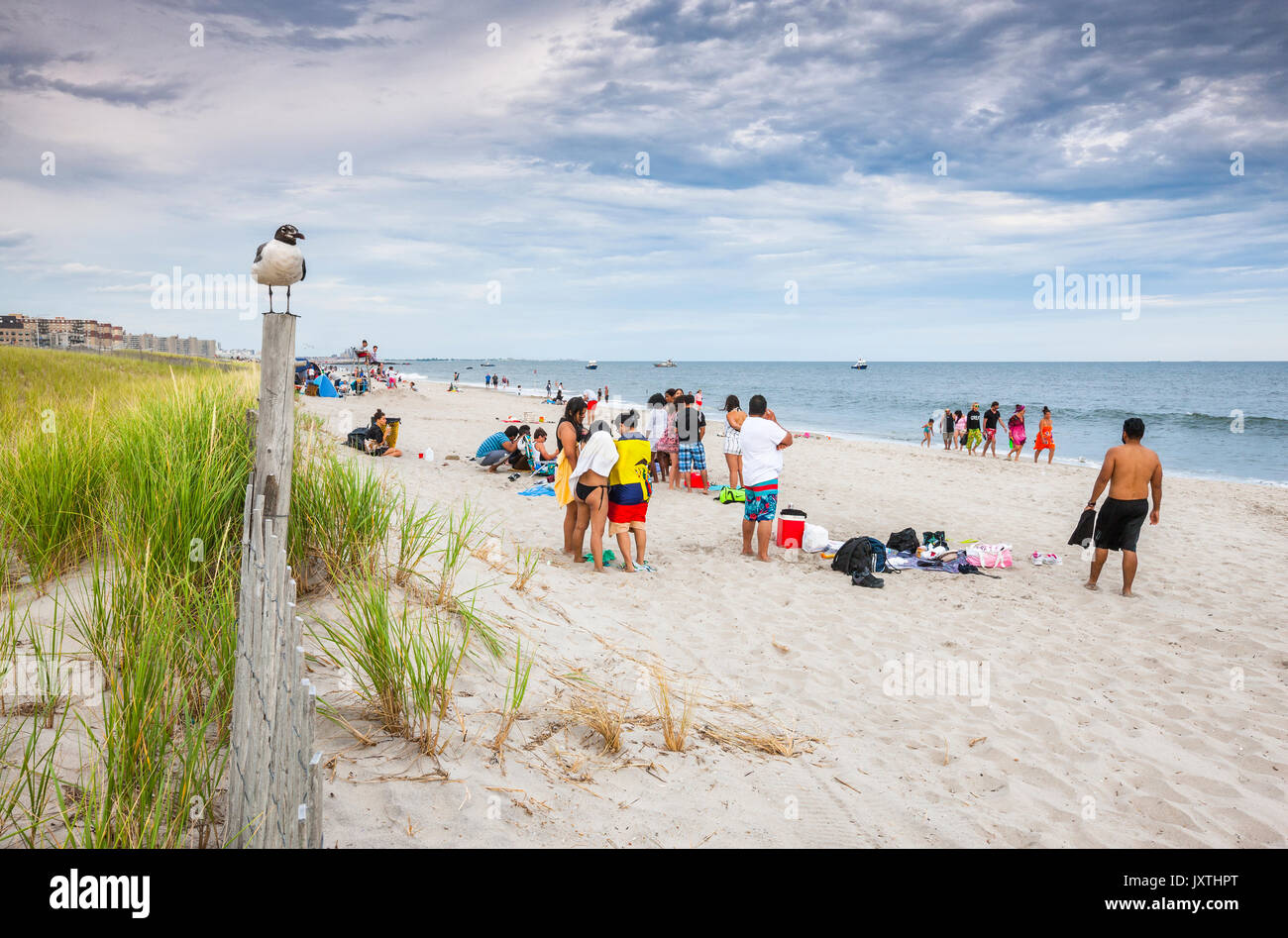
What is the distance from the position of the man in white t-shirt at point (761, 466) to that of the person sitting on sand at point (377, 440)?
→ 811 centimetres

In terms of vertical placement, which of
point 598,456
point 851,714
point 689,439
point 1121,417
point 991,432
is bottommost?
point 851,714

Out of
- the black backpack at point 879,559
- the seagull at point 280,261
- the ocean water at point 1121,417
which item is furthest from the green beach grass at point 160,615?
the ocean water at point 1121,417

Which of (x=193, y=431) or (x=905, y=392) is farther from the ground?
(x=905, y=392)

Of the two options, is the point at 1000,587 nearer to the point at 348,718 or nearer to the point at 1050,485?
the point at 348,718

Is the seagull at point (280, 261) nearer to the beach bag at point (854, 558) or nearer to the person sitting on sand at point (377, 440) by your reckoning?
the beach bag at point (854, 558)

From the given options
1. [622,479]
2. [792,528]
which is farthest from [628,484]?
[792,528]

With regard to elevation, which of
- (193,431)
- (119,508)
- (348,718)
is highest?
(193,431)

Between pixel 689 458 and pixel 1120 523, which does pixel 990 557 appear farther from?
pixel 689 458

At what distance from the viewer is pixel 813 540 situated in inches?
333

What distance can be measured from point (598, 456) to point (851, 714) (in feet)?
11.8

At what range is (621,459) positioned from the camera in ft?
23.6

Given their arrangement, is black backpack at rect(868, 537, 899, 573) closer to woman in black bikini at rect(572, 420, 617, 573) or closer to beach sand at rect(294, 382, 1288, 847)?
beach sand at rect(294, 382, 1288, 847)
